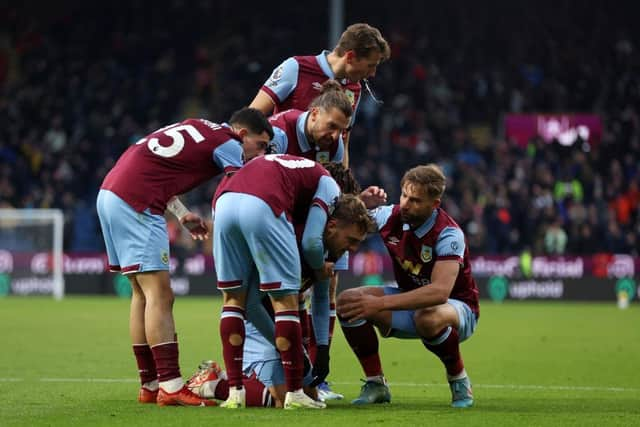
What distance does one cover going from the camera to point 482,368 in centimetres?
1025

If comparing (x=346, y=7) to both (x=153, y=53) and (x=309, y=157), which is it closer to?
(x=153, y=53)

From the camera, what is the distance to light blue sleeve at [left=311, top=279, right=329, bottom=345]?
7137 millimetres

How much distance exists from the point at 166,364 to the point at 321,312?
1004 millimetres

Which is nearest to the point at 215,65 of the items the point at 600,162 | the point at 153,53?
the point at 153,53

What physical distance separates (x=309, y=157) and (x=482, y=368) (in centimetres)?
316

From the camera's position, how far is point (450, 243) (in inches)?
289

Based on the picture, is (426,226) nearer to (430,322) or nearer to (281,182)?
(430,322)

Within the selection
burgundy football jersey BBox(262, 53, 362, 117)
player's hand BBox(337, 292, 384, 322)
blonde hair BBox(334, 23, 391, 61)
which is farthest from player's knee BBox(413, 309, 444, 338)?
blonde hair BBox(334, 23, 391, 61)

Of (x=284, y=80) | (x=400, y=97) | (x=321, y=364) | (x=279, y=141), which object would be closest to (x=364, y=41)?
(x=284, y=80)

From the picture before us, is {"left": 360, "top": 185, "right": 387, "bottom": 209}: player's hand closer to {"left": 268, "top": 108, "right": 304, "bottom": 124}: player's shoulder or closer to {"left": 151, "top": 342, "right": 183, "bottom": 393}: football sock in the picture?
{"left": 268, "top": 108, "right": 304, "bottom": 124}: player's shoulder

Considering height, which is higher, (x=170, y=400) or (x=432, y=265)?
(x=432, y=265)

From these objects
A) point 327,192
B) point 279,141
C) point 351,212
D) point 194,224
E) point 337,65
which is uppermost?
point 337,65

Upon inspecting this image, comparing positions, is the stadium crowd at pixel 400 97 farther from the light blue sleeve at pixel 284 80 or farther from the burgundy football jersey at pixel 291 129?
the burgundy football jersey at pixel 291 129

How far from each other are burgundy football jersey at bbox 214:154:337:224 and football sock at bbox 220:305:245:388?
0.66m
